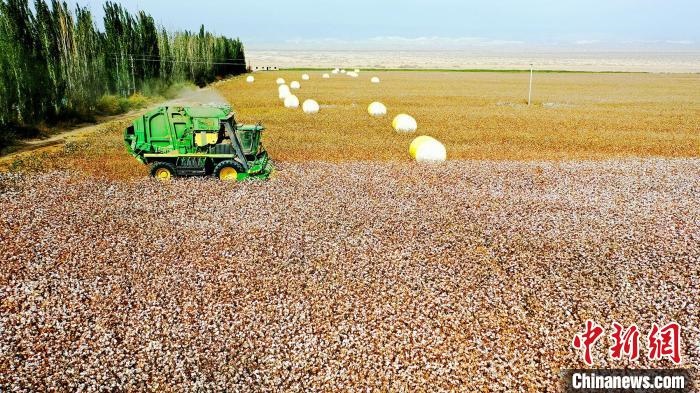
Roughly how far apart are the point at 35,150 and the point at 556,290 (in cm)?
2140

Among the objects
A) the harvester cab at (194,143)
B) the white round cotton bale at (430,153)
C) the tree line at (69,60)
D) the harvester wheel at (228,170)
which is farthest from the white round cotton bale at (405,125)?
the tree line at (69,60)

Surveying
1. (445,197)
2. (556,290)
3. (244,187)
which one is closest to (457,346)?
(556,290)

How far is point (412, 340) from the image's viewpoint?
25.1 ft

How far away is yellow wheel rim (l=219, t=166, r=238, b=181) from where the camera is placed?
16203 mm

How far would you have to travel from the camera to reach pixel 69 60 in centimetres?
3228

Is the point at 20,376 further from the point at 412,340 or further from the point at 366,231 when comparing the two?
the point at 366,231

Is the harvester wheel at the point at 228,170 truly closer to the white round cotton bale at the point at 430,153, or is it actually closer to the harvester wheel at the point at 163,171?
the harvester wheel at the point at 163,171

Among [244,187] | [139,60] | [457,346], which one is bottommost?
[457,346]

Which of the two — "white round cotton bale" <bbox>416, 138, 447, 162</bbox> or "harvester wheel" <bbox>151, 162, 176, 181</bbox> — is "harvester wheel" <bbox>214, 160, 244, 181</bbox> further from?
"white round cotton bale" <bbox>416, 138, 447, 162</bbox>

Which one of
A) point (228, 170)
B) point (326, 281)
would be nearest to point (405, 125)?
point (228, 170)

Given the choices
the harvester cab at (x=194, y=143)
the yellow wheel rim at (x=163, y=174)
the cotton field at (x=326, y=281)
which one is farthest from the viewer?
the yellow wheel rim at (x=163, y=174)

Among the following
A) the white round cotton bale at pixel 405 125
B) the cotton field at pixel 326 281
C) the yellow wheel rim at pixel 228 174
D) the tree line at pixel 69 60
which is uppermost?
the tree line at pixel 69 60

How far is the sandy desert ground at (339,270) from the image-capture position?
717cm

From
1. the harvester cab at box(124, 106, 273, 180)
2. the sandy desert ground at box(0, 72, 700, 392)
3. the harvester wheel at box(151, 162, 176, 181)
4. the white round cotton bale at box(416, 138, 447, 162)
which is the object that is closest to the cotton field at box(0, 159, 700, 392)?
the sandy desert ground at box(0, 72, 700, 392)
